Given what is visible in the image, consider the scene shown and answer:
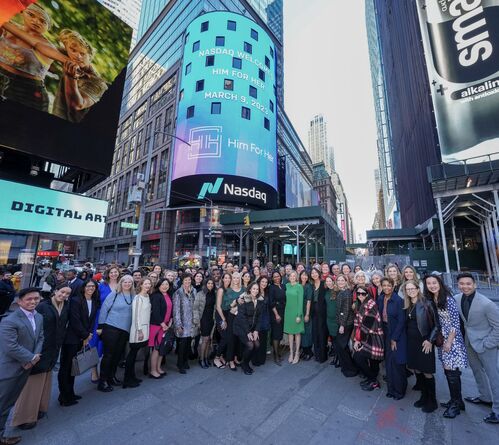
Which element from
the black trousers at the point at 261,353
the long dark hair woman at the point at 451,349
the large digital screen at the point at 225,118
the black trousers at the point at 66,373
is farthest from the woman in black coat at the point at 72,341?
the large digital screen at the point at 225,118

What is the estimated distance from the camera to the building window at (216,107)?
1266 inches

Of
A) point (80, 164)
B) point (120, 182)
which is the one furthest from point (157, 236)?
point (80, 164)

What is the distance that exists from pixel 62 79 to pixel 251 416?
9.16m

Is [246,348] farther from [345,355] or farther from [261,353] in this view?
[345,355]

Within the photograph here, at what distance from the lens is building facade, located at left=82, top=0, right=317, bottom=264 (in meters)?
33.5

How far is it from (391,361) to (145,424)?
13.6 feet

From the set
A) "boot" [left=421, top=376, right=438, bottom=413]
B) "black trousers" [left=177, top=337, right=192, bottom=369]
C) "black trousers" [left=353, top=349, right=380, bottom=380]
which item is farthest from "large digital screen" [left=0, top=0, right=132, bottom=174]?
"boot" [left=421, top=376, right=438, bottom=413]

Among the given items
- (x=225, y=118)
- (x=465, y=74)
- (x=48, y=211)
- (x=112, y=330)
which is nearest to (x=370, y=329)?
(x=112, y=330)

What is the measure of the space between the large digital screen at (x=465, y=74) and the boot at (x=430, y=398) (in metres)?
19.7

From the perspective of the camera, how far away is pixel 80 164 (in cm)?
718

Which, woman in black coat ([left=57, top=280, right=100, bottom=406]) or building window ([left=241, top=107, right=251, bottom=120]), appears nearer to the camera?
woman in black coat ([left=57, top=280, right=100, bottom=406])

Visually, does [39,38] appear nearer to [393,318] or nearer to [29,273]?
[29,273]

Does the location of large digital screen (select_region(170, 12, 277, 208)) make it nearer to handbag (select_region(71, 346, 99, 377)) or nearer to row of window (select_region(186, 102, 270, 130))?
row of window (select_region(186, 102, 270, 130))

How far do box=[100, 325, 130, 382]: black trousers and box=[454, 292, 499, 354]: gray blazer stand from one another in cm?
590
